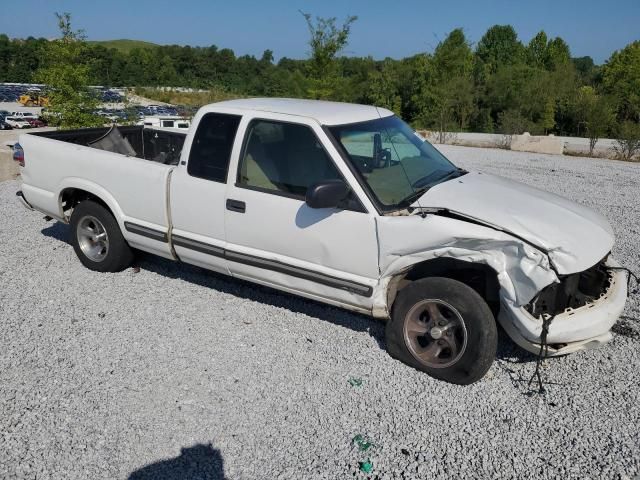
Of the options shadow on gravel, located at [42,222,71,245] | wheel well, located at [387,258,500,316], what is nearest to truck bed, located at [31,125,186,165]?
shadow on gravel, located at [42,222,71,245]

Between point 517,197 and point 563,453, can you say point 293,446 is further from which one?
point 517,197

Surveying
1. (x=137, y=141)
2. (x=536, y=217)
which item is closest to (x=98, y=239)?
(x=137, y=141)

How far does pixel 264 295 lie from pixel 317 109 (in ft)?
6.18

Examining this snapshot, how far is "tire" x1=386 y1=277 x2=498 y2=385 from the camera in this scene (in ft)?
11.3

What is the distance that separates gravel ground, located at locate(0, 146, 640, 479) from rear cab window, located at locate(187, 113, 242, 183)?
1.28m

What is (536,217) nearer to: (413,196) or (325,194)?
(413,196)

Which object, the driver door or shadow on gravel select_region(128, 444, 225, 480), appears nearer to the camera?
shadow on gravel select_region(128, 444, 225, 480)

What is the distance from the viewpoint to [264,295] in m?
5.08

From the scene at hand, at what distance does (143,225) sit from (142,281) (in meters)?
0.79

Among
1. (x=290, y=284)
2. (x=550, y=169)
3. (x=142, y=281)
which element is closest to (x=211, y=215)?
(x=290, y=284)

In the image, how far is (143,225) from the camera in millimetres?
4836

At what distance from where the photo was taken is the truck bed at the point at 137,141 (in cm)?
626

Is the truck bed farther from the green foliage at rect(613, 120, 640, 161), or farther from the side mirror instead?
the green foliage at rect(613, 120, 640, 161)

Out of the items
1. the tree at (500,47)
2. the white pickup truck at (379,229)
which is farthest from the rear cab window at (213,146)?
the tree at (500,47)
